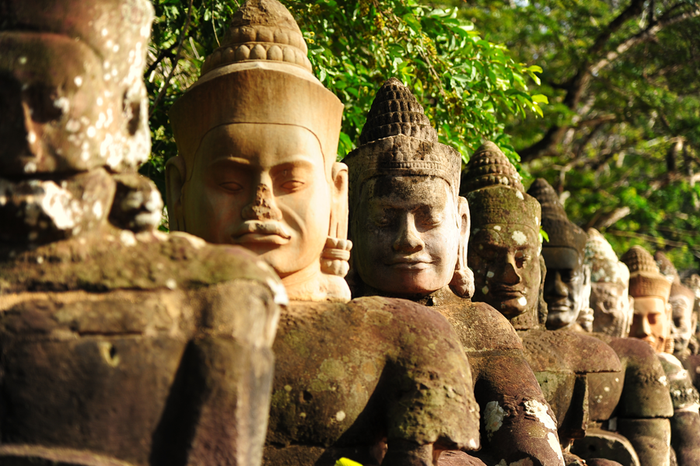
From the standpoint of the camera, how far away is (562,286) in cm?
582

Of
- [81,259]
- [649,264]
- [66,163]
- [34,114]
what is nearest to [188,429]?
[81,259]

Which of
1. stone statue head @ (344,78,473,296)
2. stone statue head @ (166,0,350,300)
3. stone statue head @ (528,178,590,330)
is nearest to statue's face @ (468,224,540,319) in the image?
stone statue head @ (344,78,473,296)

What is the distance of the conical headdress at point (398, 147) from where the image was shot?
3914mm

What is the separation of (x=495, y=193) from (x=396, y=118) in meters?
1.04

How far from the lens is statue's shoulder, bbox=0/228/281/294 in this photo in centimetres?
180

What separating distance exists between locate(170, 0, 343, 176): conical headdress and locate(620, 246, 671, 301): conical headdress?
5819 millimetres

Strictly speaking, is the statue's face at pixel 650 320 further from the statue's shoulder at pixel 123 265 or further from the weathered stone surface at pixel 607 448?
the statue's shoulder at pixel 123 265

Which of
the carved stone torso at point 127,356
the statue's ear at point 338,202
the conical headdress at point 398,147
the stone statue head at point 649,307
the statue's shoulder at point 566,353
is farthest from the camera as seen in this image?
the stone statue head at point 649,307

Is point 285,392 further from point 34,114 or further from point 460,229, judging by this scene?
point 460,229

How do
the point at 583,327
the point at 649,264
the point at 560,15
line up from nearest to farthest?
the point at 583,327, the point at 649,264, the point at 560,15

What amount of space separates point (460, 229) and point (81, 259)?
284 cm

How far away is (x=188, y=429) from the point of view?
5.82ft

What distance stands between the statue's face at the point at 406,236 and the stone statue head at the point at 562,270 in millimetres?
2233

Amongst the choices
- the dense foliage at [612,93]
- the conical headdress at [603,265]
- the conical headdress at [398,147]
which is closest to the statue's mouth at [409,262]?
the conical headdress at [398,147]
